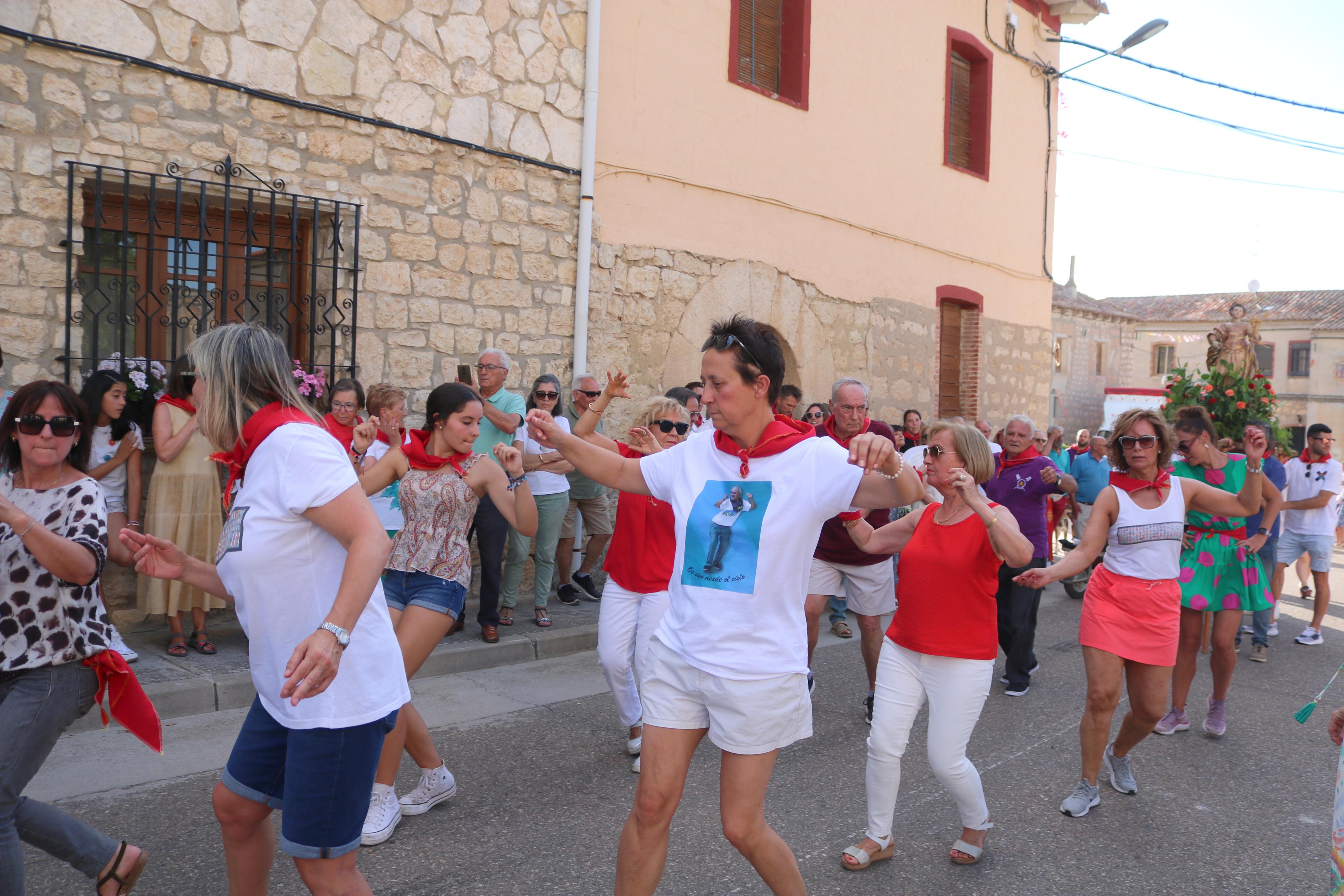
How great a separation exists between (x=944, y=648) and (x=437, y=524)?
7.11 ft

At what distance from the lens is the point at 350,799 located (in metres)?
2.46

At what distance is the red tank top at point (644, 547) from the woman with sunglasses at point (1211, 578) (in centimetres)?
311

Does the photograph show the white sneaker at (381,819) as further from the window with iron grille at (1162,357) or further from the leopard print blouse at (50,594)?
the window with iron grille at (1162,357)

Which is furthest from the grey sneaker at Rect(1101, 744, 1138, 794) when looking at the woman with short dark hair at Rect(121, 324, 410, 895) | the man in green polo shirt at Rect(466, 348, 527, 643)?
the man in green polo shirt at Rect(466, 348, 527, 643)

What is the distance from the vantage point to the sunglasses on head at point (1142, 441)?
15.4 ft

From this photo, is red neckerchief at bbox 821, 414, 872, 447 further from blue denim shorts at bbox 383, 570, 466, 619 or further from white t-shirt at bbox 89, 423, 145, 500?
white t-shirt at bbox 89, 423, 145, 500

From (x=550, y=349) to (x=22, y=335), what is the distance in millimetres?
4057

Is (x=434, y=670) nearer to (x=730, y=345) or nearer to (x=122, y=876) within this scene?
(x=122, y=876)

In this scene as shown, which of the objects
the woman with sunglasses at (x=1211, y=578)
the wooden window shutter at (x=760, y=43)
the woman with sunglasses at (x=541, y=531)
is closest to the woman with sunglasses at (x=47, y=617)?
the woman with sunglasses at (x=541, y=531)

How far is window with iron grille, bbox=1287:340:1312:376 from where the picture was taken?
42781 mm

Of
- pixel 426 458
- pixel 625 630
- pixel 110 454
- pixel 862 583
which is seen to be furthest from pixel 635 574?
pixel 110 454

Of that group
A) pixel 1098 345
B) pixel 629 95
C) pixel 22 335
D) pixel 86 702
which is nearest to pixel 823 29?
pixel 629 95

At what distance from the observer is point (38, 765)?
9.43ft

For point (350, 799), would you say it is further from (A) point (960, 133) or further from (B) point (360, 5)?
(A) point (960, 133)
